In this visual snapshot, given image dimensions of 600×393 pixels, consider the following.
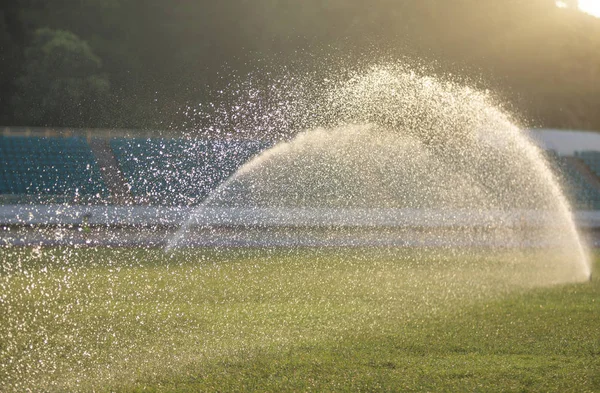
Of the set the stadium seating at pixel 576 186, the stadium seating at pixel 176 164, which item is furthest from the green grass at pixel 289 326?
the stadium seating at pixel 576 186

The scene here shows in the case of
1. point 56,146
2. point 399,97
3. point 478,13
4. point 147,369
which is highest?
point 478,13

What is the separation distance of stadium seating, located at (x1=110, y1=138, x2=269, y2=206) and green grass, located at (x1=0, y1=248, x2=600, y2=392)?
272 inches

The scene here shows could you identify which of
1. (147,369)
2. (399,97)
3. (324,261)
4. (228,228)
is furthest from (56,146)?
(147,369)

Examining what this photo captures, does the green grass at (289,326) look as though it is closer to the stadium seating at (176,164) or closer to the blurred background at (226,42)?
the stadium seating at (176,164)

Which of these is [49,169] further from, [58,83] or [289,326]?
[289,326]

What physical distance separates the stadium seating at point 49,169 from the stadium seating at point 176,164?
685 millimetres

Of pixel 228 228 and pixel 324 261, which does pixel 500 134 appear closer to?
pixel 228 228

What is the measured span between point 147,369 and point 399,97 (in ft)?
41.3

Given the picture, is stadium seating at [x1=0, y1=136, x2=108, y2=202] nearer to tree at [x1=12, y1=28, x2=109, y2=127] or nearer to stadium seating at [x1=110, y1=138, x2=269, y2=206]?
stadium seating at [x1=110, y1=138, x2=269, y2=206]

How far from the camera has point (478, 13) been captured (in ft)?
71.1

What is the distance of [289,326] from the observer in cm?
555

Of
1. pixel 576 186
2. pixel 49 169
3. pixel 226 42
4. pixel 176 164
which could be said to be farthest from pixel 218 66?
pixel 576 186

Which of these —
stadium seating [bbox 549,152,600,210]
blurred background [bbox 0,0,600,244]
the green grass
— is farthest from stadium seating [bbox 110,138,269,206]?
the green grass

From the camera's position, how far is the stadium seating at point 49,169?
14711 mm
